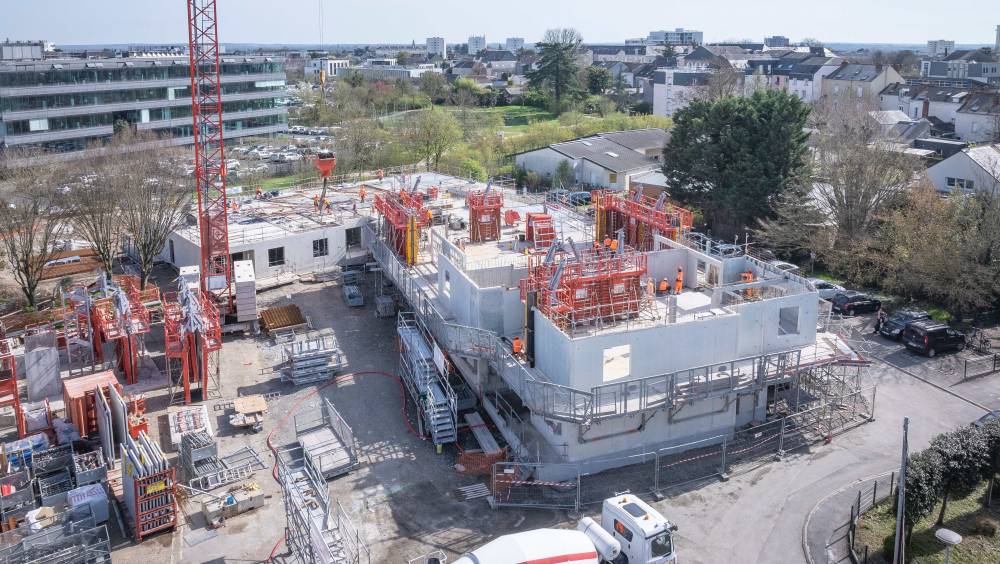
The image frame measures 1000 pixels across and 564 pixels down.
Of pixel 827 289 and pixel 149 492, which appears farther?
pixel 827 289

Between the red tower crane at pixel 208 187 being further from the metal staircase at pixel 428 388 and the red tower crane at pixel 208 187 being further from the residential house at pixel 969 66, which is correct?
the residential house at pixel 969 66

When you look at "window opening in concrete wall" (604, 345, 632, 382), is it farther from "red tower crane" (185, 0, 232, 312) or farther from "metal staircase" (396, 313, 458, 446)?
"red tower crane" (185, 0, 232, 312)

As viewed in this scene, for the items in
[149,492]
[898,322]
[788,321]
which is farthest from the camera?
[898,322]

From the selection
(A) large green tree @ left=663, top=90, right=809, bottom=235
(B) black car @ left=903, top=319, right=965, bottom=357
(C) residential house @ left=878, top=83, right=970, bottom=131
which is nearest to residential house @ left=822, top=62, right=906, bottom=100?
(C) residential house @ left=878, top=83, right=970, bottom=131

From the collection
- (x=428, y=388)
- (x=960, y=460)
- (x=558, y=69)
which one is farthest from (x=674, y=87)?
(x=960, y=460)

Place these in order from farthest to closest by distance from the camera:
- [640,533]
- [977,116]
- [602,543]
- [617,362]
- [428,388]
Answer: [977,116]
[428,388]
[617,362]
[602,543]
[640,533]

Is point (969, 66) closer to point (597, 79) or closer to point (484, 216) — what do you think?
point (597, 79)

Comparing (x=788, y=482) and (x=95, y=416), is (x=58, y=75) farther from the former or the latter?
(x=788, y=482)
